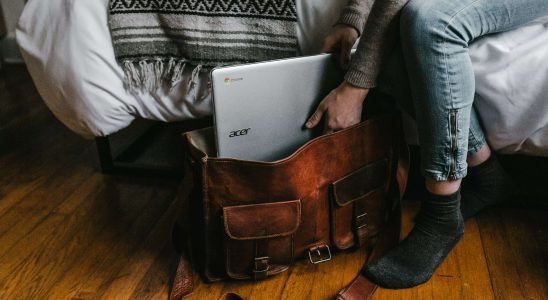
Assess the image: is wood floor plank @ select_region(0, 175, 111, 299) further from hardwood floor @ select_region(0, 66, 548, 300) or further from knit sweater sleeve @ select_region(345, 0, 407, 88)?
knit sweater sleeve @ select_region(345, 0, 407, 88)

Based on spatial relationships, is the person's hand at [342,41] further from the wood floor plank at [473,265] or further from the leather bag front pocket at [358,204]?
the wood floor plank at [473,265]

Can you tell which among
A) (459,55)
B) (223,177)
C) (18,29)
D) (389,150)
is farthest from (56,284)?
(459,55)

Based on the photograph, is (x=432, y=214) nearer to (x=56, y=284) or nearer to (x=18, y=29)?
(x=56, y=284)

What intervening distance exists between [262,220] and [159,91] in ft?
1.32

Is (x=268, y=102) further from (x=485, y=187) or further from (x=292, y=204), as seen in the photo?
(x=485, y=187)

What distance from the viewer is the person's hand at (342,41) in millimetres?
993

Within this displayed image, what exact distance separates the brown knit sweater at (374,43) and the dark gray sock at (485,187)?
33 centimetres

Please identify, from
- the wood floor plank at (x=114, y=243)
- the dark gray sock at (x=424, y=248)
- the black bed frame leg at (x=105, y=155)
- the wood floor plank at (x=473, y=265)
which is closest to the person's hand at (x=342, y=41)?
the dark gray sock at (x=424, y=248)

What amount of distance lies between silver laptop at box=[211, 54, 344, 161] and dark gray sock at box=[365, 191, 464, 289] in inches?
10.8

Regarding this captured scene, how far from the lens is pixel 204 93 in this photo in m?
1.12

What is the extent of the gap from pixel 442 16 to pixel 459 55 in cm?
7

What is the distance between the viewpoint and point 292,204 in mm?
936

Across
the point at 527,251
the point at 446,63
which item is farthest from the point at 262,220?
the point at 527,251

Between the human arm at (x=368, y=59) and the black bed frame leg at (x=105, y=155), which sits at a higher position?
the human arm at (x=368, y=59)
